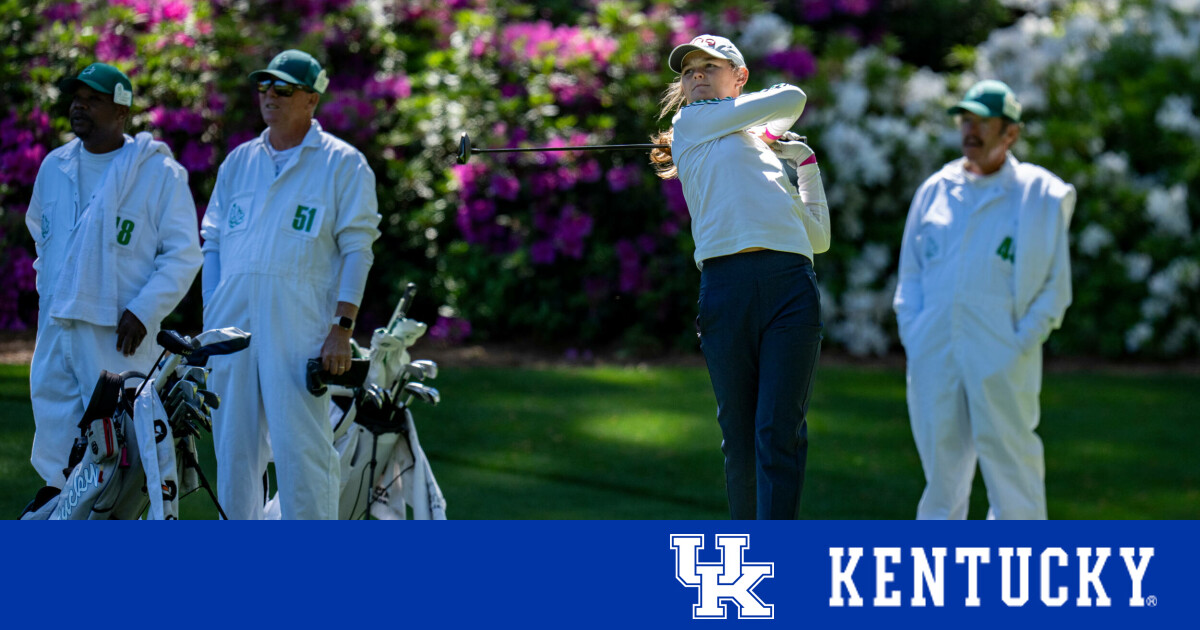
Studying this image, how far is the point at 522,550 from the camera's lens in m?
3.24

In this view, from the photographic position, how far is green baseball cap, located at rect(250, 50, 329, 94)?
5227 millimetres

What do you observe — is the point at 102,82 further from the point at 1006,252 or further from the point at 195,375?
the point at 1006,252

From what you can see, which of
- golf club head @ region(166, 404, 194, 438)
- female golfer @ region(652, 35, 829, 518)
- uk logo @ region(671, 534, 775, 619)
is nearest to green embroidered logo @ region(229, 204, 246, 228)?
golf club head @ region(166, 404, 194, 438)

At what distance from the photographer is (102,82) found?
17.4 feet

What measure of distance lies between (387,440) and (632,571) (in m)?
2.64

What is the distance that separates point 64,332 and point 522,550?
2.84 meters

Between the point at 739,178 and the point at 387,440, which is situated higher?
the point at 739,178

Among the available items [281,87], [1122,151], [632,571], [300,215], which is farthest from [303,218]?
[1122,151]

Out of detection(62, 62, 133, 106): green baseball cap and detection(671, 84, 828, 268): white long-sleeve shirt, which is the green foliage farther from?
detection(671, 84, 828, 268): white long-sleeve shirt

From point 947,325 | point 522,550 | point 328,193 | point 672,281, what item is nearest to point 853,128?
point 672,281

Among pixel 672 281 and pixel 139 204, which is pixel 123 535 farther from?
pixel 672 281

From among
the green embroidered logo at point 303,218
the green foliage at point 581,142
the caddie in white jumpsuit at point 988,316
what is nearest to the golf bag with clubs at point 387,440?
the green embroidered logo at point 303,218

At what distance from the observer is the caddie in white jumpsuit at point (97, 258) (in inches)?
209

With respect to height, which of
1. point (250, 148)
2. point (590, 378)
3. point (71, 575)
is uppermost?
point (250, 148)
